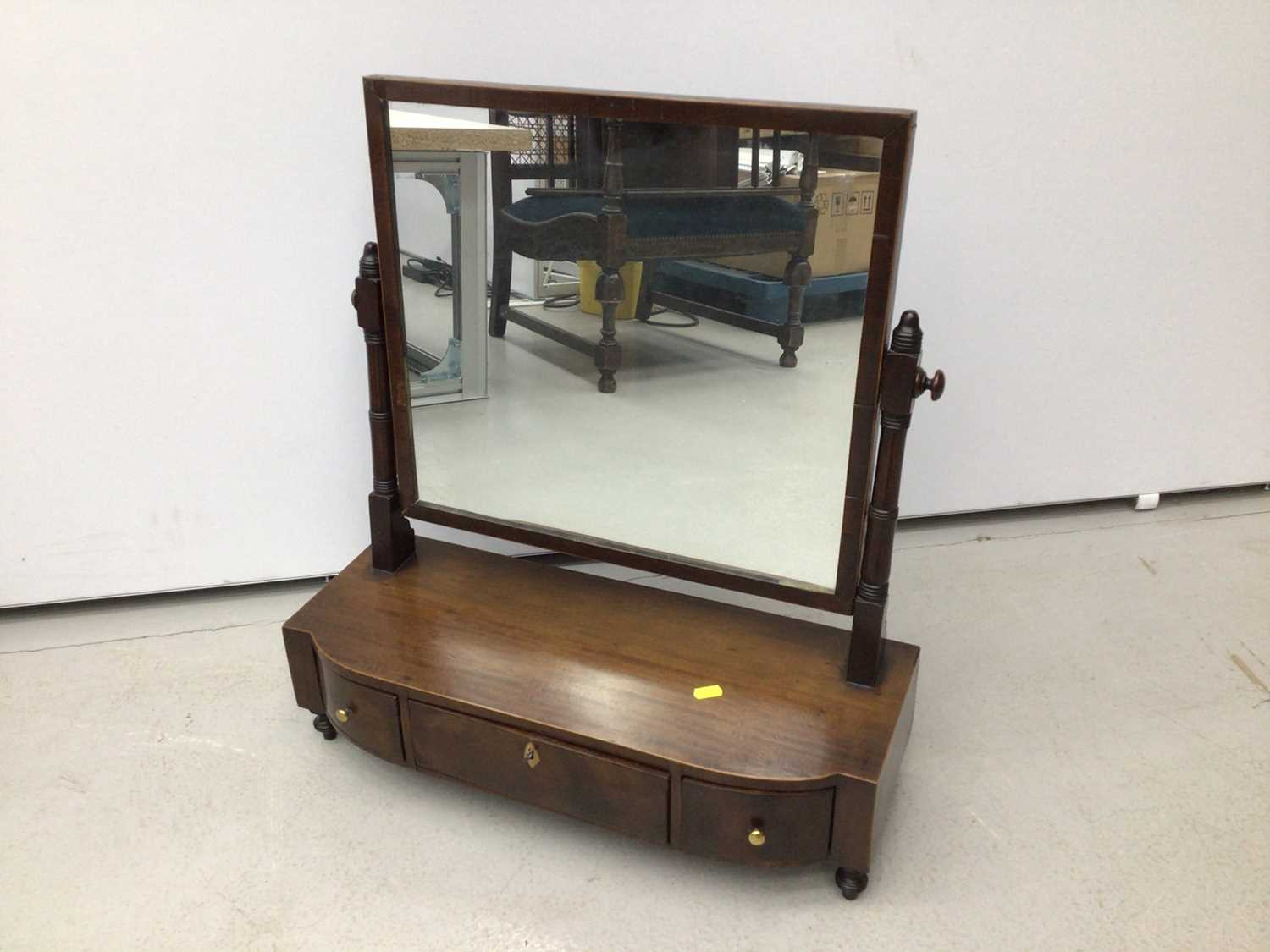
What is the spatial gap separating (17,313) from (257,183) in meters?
0.49

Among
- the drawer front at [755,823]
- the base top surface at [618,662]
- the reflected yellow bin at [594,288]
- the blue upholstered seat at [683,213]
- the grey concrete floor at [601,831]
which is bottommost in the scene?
the grey concrete floor at [601,831]

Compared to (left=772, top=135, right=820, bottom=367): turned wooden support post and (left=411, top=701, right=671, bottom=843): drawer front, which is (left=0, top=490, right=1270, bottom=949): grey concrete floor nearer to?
(left=411, top=701, right=671, bottom=843): drawer front

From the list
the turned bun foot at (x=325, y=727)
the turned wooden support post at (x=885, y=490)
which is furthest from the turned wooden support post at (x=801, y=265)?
the turned bun foot at (x=325, y=727)

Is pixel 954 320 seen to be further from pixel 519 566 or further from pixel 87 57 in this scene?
pixel 87 57

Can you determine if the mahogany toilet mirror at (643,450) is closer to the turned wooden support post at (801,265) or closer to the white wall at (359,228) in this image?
the turned wooden support post at (801,265)

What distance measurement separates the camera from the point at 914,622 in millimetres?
2021

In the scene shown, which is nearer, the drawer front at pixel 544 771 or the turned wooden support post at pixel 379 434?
the drawer front at pixel 544 771

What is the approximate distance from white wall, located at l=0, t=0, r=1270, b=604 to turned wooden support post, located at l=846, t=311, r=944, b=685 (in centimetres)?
80

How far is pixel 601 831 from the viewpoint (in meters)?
1.52

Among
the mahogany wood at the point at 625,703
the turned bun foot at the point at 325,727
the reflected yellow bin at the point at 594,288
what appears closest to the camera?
the mahogany wood at the point at 625,703

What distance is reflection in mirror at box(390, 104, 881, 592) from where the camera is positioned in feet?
4.44

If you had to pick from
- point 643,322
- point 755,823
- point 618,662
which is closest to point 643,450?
point 643,322

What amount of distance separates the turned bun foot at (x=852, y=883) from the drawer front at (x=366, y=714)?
0.67m

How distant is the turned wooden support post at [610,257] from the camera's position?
1370 mm
